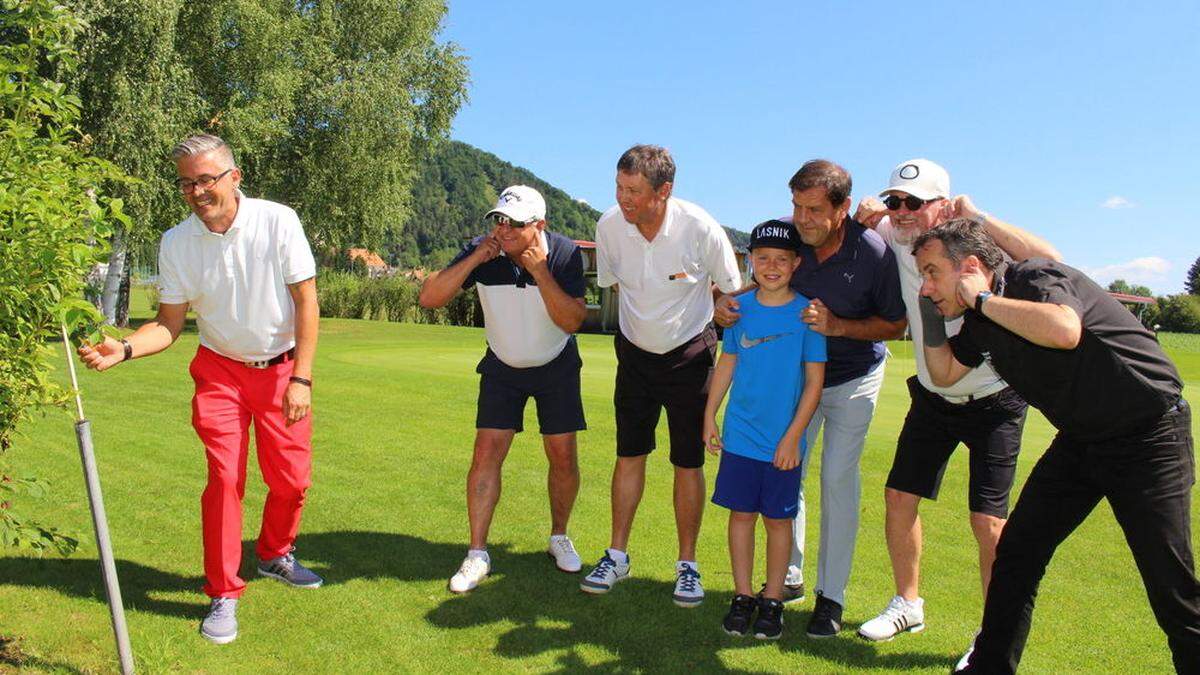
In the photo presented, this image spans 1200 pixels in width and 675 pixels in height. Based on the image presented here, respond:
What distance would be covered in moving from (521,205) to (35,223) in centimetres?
229

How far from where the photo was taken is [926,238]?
380 cm

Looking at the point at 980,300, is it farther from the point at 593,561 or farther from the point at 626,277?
the point at 593,561

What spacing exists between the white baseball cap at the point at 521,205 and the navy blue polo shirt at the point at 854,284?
1.36 m

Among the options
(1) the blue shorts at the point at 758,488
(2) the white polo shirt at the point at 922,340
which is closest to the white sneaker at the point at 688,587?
(1) the blue shorts at the point at 758,488

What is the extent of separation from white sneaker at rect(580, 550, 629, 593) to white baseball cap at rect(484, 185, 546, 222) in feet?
6.19

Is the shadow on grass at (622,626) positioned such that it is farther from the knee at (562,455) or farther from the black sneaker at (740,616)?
the knee at (562,455)

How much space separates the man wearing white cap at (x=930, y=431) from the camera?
4324 millimetres

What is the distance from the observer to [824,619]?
4.59m

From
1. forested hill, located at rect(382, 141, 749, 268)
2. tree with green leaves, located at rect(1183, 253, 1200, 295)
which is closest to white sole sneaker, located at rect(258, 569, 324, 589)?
tree with green leaves, located at rect(1183, 253, 1200, 295)

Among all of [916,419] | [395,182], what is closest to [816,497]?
[916,419]

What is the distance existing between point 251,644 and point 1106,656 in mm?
3874

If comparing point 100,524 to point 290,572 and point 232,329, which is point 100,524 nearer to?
point 232,329

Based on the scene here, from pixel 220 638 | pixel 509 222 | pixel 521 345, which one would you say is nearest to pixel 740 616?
pixel 521 345

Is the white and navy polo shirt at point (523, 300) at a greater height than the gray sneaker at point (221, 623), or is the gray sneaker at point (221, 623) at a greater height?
the white and navy polo shirt at point (523, 300)
